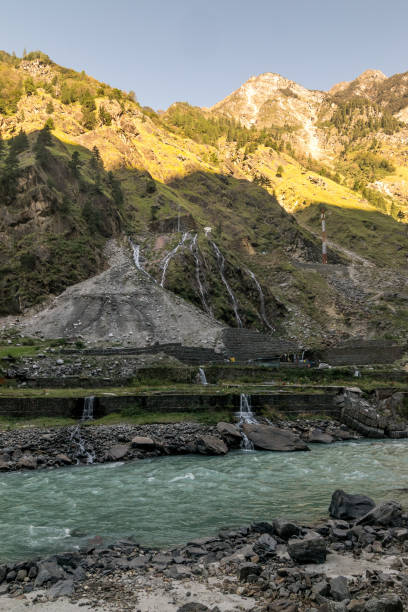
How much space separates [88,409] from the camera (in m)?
30.8

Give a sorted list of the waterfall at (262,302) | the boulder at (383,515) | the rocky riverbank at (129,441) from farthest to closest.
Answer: the waterfall at (262,302)
the rocky riverbank at (129,441)
the boulder at (383,515)

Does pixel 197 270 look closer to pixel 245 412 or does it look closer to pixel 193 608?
pixel 245 412

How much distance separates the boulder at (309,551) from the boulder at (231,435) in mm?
17176

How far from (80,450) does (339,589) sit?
18708mm

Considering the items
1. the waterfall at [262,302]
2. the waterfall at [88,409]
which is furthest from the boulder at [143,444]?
the waterfall at [262,302]

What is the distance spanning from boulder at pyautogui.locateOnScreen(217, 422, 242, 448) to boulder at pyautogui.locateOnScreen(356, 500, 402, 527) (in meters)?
14.7

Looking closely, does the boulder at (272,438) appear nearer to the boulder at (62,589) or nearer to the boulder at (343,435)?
the boulder at (343,435)

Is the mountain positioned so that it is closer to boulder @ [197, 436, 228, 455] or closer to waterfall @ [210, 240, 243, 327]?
waterfall @ [210, 240, 243, 327]

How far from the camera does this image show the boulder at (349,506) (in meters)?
13.8

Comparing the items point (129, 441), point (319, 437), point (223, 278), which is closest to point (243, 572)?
point (129, 441)

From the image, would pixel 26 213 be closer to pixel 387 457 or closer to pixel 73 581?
pixel 387 457

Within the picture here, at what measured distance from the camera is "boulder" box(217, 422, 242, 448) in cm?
2748

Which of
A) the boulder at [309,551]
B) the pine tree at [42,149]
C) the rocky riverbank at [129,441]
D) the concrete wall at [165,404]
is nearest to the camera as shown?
the boulder at [309,551]

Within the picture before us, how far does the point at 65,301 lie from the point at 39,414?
26.9 meters
